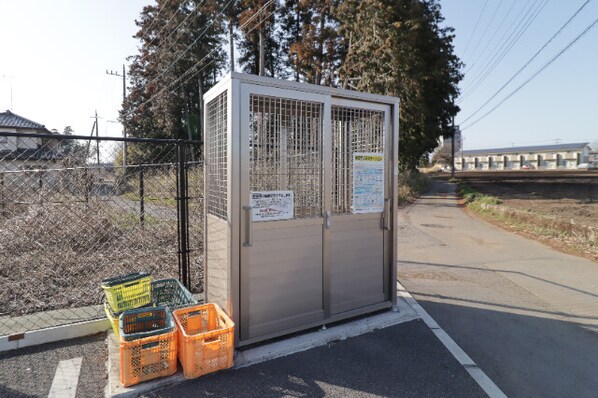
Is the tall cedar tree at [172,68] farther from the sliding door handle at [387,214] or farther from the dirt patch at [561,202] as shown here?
the sliding door handle at [387,214]

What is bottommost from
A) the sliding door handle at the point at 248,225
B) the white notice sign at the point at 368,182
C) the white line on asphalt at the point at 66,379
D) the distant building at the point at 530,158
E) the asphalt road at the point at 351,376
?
the asphalt road at the point at 351,376

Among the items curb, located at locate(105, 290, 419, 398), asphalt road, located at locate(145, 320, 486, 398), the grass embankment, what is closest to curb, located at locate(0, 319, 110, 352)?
curb, located at locate(105, 290, 419, 398)

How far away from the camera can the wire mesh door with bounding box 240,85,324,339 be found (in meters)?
3.09

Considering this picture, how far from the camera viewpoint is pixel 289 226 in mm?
3270

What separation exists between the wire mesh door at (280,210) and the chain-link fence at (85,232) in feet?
3.45

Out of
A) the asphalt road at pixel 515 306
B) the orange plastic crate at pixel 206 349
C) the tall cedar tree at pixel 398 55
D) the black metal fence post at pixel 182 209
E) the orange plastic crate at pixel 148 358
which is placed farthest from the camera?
the tall cedar tree at pixel 398 55

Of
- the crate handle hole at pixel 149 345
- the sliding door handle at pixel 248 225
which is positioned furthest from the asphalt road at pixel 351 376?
the sliding door handle at pixel 248 225

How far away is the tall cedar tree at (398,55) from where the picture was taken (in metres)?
15.2

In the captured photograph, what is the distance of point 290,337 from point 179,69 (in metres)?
27.5

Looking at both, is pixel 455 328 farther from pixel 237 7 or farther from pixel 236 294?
pixel 237 7

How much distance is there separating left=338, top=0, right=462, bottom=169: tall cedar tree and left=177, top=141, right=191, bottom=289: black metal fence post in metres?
13.4

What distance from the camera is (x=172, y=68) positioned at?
26.3 m

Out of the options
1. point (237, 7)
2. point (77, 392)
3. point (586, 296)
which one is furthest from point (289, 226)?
point (237, 7)

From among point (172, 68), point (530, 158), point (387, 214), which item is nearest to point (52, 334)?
point (387, 214)
